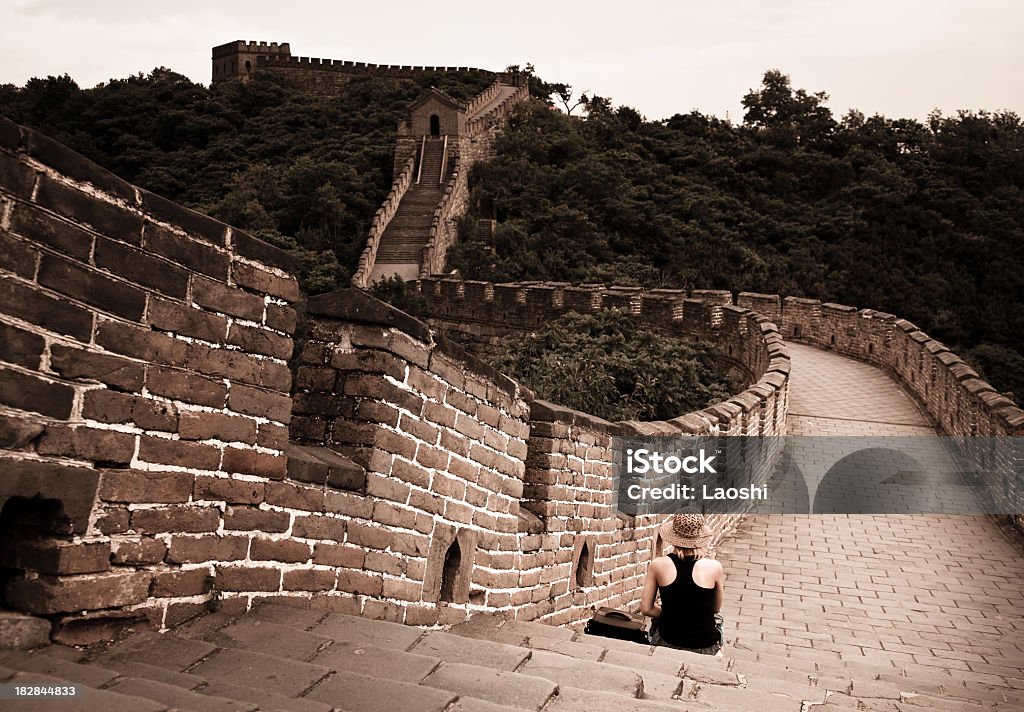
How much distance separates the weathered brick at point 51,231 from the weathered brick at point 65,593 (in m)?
0.88

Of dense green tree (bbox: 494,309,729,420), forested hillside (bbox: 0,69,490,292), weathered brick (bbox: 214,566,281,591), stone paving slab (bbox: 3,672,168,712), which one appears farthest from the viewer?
forested hillside (bbox: 0,69,490,292)

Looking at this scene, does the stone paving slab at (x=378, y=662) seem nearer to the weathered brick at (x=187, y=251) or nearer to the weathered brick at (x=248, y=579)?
the weathered brick at (x=248, y=579)

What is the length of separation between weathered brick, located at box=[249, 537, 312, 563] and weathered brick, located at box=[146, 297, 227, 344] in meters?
0.72

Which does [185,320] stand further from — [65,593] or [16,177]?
[65,593]

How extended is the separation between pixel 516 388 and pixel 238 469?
2246mm

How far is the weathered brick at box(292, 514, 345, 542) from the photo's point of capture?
3.54 m

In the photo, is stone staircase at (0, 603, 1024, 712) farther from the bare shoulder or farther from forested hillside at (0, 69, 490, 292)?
forested hillside at (0, 69, 490, 292)

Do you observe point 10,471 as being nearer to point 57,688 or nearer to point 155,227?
point 57,688

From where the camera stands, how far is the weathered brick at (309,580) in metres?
3.50

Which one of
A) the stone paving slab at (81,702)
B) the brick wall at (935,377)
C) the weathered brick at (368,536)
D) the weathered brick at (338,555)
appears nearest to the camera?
the stone paving slab at (81,702)

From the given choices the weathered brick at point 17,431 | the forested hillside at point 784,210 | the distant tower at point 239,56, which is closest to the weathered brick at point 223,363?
the weathered brick at point 17,431

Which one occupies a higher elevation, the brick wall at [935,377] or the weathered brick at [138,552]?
the brick wall at [935,377]

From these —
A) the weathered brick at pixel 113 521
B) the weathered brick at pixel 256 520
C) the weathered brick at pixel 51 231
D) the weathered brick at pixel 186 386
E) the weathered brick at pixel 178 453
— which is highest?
the weathered brick at pixel 51 231

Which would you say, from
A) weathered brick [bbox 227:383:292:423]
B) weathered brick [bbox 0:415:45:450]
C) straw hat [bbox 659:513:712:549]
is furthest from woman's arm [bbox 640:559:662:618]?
weathered brick [bbox 0:415:45:450]
